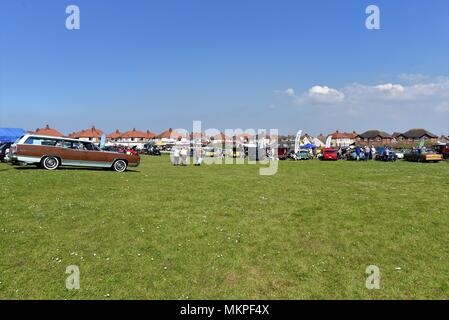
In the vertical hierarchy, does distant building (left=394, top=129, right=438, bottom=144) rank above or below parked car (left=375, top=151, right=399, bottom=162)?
above

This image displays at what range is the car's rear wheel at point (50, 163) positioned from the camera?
16.3 metres

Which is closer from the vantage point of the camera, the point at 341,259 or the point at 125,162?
the point at 341,259

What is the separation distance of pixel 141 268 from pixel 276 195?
697cm

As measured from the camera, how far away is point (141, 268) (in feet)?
17.6

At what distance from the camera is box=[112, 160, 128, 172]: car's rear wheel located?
60.6 ft

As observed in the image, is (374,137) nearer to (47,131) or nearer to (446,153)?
(446,153)

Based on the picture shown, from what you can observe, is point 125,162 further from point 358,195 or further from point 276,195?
point 358,195

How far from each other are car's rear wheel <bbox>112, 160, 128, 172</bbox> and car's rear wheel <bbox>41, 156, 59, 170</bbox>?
305 centimetres

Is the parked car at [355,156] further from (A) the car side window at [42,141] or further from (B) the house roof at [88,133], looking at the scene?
(B) the house roof at [88,133]

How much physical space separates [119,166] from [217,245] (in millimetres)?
13643

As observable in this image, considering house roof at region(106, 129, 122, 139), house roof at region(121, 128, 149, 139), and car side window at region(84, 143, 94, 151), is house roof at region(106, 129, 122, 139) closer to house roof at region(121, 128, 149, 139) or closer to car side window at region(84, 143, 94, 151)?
house roof at region(121, 128, 149, 139)

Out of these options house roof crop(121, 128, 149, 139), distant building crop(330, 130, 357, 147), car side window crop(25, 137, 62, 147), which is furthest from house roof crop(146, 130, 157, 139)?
car side window crop(25, 137, 62, 147)

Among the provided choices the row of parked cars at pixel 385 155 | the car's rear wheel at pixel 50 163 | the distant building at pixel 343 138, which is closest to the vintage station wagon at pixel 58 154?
the car's rear wheel at pixel 50 163
